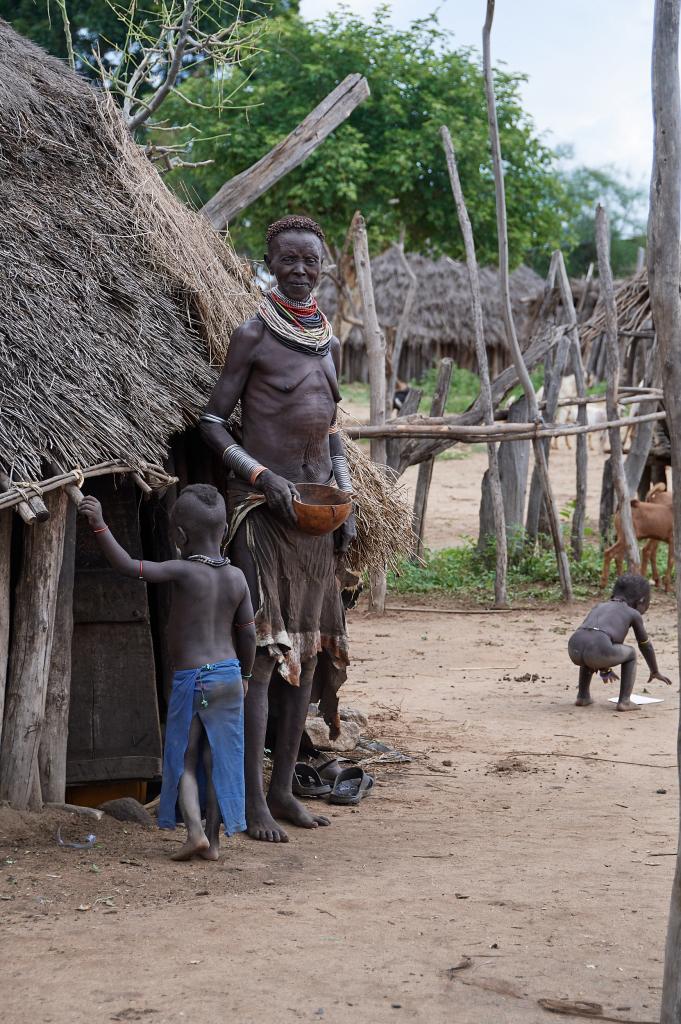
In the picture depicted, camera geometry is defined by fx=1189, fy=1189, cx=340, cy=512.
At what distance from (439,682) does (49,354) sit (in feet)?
12.9

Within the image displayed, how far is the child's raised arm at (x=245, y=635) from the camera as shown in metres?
4.22

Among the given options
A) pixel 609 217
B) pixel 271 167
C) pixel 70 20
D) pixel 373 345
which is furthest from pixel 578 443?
pixel 609 217

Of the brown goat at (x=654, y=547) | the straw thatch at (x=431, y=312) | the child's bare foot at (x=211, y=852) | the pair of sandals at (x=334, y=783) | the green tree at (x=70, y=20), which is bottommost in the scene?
the pair of sandals at (x=334, y=783)

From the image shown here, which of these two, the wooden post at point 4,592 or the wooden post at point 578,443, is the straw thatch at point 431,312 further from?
the wooden post at point 4,592

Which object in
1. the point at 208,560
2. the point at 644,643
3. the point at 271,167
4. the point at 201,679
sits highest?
the point at 271,167

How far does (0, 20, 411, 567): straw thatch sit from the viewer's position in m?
4.16

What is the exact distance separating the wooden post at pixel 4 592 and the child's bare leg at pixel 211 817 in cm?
75

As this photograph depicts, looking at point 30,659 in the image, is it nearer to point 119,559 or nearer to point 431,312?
point 119,559

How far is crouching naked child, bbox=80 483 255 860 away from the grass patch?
601cm

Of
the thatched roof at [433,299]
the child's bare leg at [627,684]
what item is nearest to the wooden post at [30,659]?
the child's bare leg at [627,684]

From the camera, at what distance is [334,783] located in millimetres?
5172

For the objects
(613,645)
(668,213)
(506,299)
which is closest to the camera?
(668,213)

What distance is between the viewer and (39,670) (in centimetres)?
422

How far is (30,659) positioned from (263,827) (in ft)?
3.46
